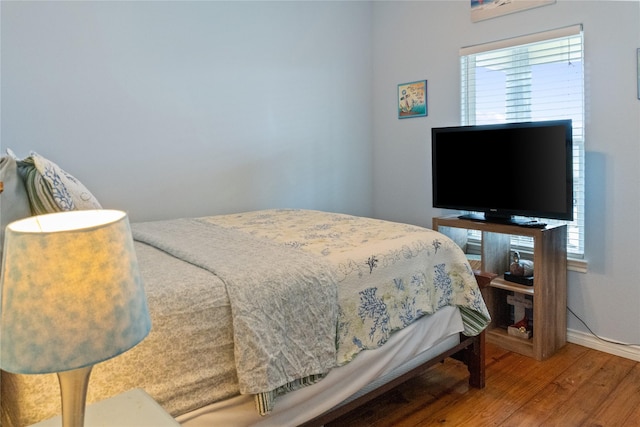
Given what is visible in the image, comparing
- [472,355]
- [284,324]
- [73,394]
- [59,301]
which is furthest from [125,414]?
[472,355]

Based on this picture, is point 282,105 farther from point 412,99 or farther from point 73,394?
point 73,394

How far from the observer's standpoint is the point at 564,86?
272 centimetres

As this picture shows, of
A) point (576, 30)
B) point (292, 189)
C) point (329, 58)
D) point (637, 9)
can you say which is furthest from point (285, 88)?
point (637, 9)

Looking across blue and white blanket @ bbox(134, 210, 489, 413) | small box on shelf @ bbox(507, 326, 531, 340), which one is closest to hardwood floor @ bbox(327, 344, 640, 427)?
small box on shelf @ bbox(507, 326, 531, 340)

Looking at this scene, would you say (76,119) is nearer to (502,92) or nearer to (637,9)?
(502,92)

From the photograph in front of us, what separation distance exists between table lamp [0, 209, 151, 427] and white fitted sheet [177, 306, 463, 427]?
26.6 inches

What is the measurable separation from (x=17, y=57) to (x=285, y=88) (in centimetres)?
168

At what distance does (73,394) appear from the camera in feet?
2.63

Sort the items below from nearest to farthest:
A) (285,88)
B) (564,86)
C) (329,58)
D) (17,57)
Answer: (17,57), (564,86), (285,88), (329,58)

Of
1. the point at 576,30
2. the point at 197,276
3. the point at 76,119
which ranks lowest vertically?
the point at 197,276

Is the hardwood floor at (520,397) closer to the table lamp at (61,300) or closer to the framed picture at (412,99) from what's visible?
the table lamp at (61,300)

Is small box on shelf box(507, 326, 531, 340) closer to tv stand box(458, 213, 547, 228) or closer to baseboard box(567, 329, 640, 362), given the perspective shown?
baseboard box(567, 329, 640, 362)

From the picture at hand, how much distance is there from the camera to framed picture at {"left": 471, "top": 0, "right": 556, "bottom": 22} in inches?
110

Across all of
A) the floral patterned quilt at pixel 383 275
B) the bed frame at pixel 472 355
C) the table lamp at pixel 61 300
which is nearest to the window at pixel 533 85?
the bed frame at pixel 472 355
